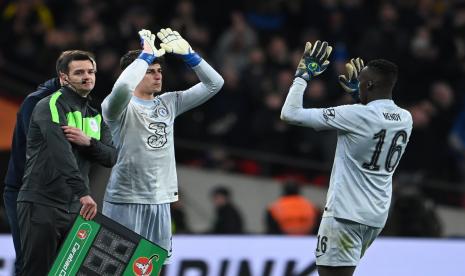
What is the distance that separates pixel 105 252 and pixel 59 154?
2.54 feet

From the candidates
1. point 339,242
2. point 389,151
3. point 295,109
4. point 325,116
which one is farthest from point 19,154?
point 389,151

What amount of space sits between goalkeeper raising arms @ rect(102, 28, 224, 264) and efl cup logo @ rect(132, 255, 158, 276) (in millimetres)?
389

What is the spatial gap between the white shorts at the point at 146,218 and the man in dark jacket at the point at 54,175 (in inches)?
21.9

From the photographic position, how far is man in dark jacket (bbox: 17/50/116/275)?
295 inches

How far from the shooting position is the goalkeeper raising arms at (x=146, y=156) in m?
8.16

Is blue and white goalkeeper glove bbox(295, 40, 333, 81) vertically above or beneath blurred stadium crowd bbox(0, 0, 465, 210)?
above

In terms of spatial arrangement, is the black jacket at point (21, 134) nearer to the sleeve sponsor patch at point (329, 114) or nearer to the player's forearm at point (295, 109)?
the player's forearm at point (295, 109)

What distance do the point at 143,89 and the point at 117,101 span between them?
1.54 feet

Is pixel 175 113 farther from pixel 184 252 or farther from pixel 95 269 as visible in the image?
pixel 184 252

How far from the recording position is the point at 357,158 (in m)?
7.78

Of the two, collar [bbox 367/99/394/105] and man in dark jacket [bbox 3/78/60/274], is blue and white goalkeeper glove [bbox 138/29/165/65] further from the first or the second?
collar [bbox 367/99/394/105]

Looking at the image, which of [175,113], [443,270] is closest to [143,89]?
[175,113]

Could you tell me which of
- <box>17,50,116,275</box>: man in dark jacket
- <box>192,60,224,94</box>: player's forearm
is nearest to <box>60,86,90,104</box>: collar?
<box>17,50,116,275</box>: man in dark jacket

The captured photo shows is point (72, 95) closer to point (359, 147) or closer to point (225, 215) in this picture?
point (359, 147)
